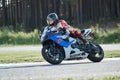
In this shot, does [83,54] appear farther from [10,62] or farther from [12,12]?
[12,12]

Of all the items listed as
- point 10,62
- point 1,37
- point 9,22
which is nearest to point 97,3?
point 9,22

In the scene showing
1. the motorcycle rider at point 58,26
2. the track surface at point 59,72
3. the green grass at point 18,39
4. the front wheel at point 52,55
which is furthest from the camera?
the green grass at point 18,39

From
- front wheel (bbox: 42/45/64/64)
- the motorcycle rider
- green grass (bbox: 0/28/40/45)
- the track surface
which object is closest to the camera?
the track surface

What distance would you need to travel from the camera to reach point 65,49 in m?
16.3

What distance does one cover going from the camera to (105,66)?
47.5ft

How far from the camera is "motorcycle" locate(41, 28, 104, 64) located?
52.7 feet

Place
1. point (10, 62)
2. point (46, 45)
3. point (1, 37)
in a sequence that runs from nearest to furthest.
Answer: point (46, 45) < point (10, 62) < point (1, 37)

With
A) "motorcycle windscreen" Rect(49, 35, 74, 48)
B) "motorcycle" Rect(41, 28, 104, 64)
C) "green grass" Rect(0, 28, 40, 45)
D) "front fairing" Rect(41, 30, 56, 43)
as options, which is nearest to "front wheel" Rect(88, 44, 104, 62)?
"motorcycle" Rect(41, 28, 104, 64)

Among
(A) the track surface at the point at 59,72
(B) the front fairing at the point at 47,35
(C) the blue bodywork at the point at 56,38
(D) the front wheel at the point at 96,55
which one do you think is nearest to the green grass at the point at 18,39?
(D) the front wheel at the point at 96,55

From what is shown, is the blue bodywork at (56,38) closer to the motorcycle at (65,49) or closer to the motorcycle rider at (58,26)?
the motorcycle at (65,49)

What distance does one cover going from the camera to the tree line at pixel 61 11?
50562mm

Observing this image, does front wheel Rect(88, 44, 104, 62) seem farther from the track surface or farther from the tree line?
the tree line

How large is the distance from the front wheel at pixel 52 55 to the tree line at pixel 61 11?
108ft

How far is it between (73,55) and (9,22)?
40619 mm
